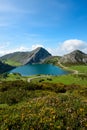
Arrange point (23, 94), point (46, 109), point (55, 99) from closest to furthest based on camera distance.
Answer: point (46, 109) → point (55, 99) → point (23, 94)

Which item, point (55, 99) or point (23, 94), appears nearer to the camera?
point (55, 99)

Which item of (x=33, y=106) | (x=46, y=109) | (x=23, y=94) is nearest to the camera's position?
(x=46, y=109)

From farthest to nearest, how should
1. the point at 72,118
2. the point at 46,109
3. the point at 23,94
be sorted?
1. the point at 23,94
2. the point at 46,109
3. the point at 72,118

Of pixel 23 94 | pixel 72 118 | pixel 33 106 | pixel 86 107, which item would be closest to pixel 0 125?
pixel 33 106

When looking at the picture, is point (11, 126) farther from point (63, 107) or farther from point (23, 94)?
point (23, 94)

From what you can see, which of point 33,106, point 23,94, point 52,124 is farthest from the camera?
point 23,94

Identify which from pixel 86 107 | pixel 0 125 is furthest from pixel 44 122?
pixel 86 107

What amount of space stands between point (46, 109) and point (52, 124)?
8.73ft

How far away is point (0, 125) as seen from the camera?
17.0 metres

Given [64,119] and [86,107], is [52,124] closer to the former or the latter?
[64,119]

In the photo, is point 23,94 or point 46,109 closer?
point 46,109

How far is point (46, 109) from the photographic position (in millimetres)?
18641

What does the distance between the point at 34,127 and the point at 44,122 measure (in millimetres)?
841

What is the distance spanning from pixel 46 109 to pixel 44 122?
222 cm
